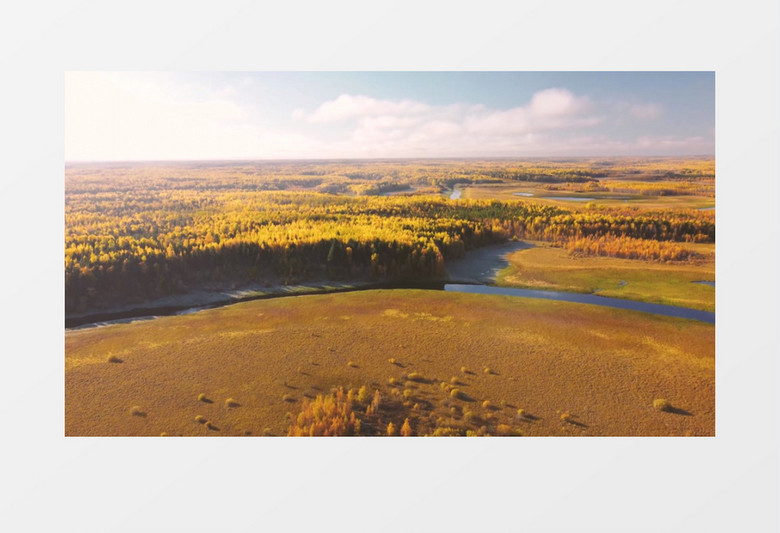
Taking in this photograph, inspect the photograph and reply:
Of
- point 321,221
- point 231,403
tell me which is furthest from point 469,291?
point 231,403

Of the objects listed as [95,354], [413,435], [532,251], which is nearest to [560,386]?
[413,435]

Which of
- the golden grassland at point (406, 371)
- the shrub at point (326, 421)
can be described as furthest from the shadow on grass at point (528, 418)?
the shrub at point (326, 421)

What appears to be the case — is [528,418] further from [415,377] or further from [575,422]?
[415,377]

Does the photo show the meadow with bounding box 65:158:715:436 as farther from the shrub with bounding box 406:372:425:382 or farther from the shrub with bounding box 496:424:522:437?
the shrub with bounding box 406:372:425:382

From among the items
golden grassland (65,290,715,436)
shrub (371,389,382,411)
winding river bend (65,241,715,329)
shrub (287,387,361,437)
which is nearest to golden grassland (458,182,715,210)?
winding river bend (65,241,715,329)

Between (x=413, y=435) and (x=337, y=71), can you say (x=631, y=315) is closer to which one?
(x=413, y=435)

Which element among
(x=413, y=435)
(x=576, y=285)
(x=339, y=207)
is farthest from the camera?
(x=339, y=207)
